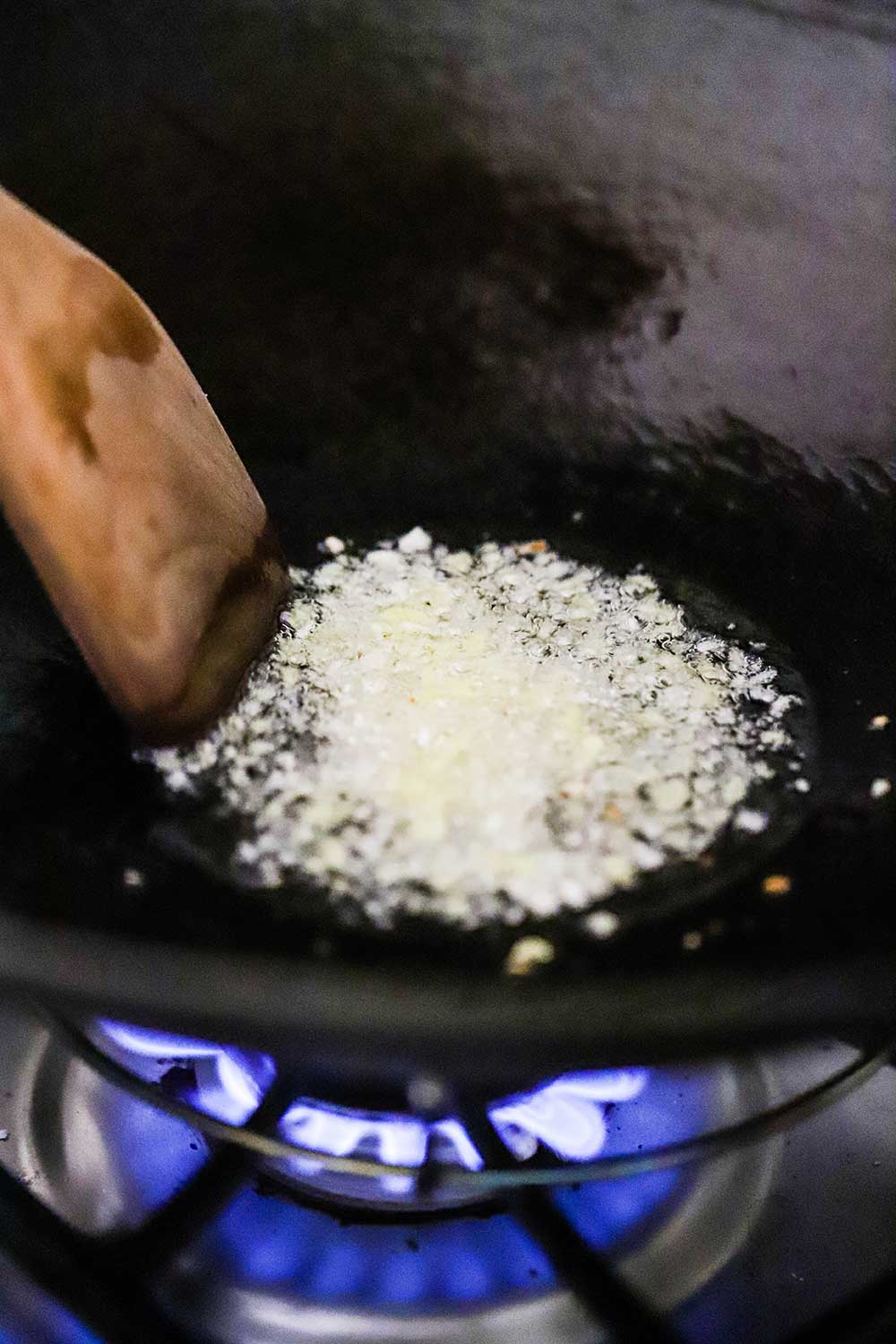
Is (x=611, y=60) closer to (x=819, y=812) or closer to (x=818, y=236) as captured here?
(x=818, y=236)

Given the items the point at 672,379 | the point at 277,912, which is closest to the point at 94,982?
the point at 277,912

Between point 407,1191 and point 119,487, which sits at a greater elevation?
point 119,487

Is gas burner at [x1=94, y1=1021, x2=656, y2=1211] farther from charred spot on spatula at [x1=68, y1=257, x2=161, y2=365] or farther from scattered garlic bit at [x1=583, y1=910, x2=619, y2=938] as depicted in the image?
charred spot on spatula at [x1=68, y1=257, x2=161, y2=365]

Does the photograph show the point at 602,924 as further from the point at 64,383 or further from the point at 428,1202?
the point at 64,383

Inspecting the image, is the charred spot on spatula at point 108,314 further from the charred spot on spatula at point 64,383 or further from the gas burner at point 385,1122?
the gas burner at point 385,1122

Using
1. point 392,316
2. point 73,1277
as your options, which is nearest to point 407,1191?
point 73,1277
